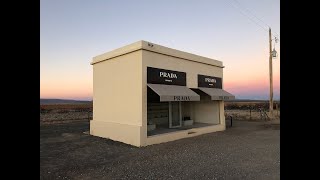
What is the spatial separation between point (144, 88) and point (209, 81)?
250 inches

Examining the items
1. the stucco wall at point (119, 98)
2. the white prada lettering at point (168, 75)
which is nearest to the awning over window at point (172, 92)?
the white prada lettering at point (168, 75)

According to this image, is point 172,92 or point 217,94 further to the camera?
point 217,94

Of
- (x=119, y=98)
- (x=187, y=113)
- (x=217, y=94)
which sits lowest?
(x=187, y=113)

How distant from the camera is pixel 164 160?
796 cm

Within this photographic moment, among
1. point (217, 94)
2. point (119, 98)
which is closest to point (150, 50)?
point (119, 98)

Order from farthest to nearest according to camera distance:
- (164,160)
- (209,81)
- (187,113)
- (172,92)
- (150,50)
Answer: (187,113)
(209,81)
(172,92)
(150,50)
(164,160)

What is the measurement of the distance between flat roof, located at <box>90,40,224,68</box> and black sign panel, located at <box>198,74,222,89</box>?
1.01m

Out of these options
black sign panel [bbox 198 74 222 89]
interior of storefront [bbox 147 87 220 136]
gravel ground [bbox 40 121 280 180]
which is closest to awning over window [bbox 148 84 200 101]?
black sign panel [bbox 198 74 222 89]

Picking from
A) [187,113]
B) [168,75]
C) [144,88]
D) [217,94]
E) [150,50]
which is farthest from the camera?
[187,113]

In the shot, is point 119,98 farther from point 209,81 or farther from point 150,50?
point 209,81

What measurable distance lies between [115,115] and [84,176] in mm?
6192

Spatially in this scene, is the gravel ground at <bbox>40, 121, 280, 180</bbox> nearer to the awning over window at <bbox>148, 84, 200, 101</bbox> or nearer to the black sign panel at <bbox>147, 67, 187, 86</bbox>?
the awning over window at <bbox>148, 84, 200, 101</bbox>

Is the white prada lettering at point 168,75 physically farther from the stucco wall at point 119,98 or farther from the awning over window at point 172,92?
the stucco wall at point 119,98
